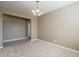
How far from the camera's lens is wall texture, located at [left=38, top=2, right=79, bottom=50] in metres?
3.18

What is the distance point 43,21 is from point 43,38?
159 centimetres

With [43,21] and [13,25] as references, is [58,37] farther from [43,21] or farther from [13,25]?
[13,25]

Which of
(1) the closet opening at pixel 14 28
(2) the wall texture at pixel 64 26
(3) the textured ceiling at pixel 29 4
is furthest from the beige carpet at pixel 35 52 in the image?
(3) the textured ceiling at pixel 29 4

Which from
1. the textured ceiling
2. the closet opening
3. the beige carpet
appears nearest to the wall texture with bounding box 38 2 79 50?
the textured ceiling

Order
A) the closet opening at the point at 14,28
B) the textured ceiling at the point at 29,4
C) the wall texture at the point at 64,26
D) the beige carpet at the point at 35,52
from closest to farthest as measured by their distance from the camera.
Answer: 1. the beige carpet at the point at 35,52
2. the textured ceiling at the point at 29,4
3. the wall texture at the point at 64,26
4. the closet opening at the point at 14,28

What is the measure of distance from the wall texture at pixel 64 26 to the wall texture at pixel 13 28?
108 inches

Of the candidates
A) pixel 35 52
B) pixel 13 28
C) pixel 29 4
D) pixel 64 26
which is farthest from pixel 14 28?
pixel 64 26

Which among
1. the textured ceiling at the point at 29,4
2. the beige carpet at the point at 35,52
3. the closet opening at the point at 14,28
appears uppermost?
the textured ceiling at the point at 29,4

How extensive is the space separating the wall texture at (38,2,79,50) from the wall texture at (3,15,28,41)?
274 centimetres

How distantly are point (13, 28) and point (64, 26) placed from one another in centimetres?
471

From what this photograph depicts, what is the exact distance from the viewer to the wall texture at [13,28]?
542cm

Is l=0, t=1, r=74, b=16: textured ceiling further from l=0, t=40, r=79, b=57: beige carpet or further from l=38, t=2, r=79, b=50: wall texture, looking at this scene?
l=0, t=40, r=79, b=57: beige carpet

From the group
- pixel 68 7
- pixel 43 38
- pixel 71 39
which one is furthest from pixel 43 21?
pixel 71 39

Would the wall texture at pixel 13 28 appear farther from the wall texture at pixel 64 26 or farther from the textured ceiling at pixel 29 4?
the wall texture at pixel 64 26
